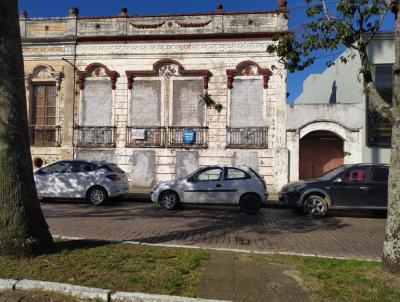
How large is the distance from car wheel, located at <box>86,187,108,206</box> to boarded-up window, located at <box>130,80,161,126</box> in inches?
216

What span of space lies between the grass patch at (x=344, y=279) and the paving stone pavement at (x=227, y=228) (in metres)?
0.85

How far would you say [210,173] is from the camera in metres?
11.4

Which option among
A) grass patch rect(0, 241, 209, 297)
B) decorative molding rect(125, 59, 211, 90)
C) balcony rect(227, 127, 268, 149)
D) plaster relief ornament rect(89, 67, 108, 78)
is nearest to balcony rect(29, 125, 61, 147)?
plaster relief ornament rect(89, 67, 108, 78)

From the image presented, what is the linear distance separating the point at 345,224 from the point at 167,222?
4734mm

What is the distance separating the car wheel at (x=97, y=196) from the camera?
40.3 feet

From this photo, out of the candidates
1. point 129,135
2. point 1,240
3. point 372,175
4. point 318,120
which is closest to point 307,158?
point 318,120

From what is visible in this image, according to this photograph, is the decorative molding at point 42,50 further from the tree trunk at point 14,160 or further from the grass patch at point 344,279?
the grass patch at point 344,279

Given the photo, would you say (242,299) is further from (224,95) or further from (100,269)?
(224,95)

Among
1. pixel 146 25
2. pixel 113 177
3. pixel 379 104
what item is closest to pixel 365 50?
pixel 379 104

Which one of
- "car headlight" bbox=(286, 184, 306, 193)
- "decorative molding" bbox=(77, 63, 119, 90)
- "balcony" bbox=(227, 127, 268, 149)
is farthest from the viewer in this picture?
"decorative molding" bbox=(77, 63, 119, 90)

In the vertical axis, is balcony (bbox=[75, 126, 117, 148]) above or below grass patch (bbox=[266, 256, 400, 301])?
above

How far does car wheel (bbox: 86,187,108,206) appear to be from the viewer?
1230 cm

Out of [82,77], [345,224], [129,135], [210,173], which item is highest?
[82,77]

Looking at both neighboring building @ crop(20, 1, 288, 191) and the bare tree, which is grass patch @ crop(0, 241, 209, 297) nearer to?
the bare tree
